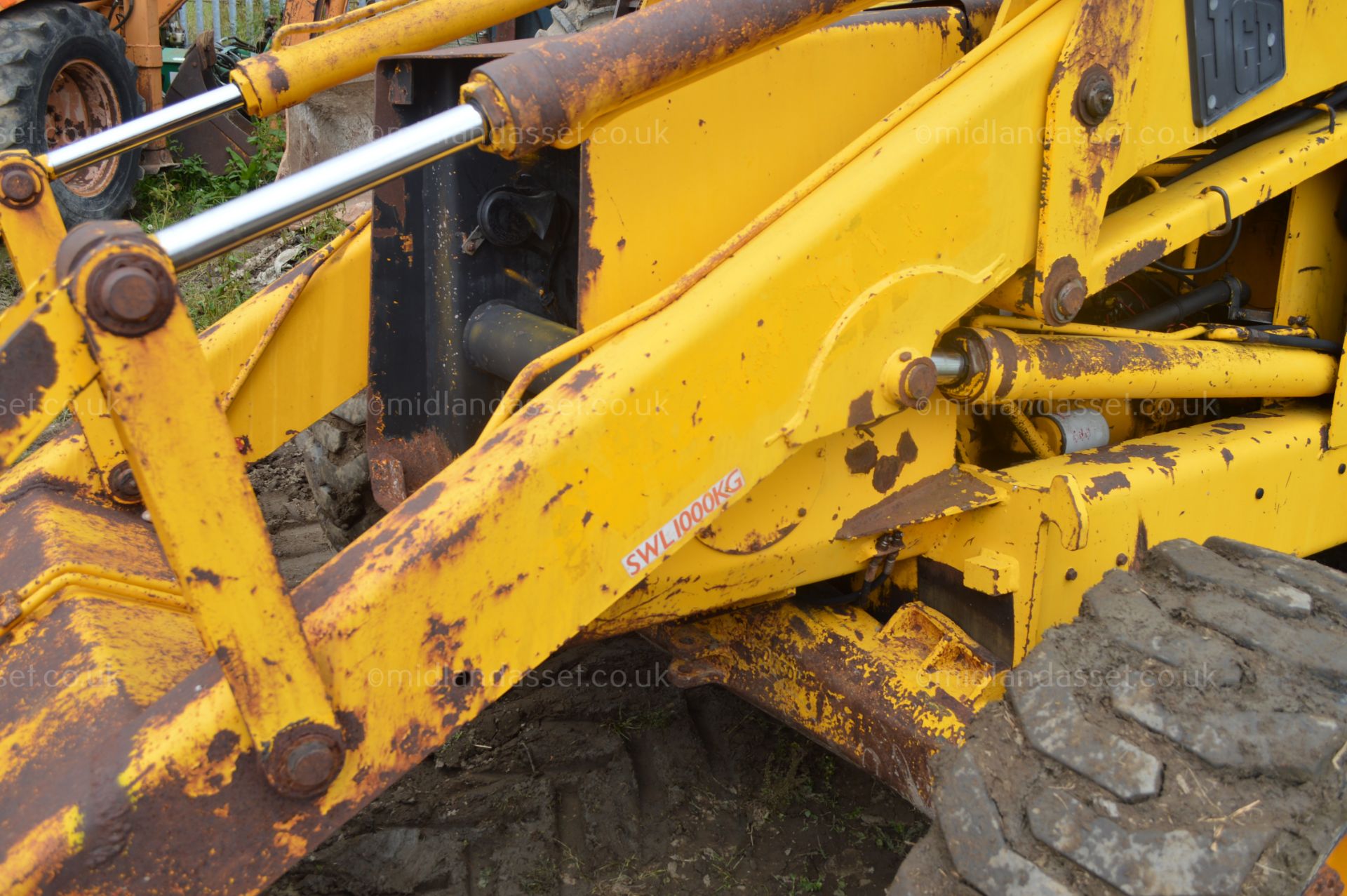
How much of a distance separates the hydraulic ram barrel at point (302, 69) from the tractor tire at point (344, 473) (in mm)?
897

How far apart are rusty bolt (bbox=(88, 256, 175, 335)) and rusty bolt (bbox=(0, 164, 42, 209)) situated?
3.22 ft

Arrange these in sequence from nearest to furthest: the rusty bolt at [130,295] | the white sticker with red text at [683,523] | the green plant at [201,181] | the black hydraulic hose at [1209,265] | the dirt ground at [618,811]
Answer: the rusty bolt at [130,295] < the white sticker with red text at [683,523] < the dirt ground at [618,811] < the black hydraulic hose at [1209,265] < the green plant at [201,181]

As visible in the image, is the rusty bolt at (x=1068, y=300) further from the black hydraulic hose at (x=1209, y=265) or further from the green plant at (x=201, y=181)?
the green plant at (x=201, y=181)

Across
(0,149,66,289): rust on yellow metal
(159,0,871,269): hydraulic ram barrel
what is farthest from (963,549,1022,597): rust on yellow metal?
(0,149,66,289): rust on yellow metal

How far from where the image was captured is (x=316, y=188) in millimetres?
1236

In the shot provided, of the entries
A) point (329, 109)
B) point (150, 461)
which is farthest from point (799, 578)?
point (329, 109)

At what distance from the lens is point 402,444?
2275mm

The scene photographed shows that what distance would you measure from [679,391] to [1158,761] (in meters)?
0.74

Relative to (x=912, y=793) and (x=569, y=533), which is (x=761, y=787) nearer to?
(x=912, y=793)

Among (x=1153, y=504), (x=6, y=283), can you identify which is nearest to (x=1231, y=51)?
(x=1153, y=504)

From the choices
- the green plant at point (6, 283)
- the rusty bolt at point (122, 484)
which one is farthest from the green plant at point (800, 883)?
the green plant at point (6, 283)

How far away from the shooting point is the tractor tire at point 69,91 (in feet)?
18.5

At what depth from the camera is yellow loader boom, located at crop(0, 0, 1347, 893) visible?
1231 mm

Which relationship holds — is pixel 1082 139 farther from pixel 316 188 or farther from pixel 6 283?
pixel 6 283
